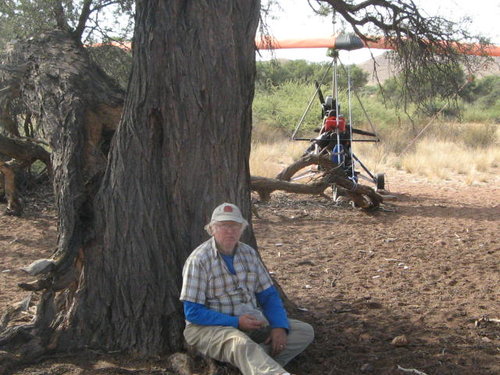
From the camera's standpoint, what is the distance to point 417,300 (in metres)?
5.99

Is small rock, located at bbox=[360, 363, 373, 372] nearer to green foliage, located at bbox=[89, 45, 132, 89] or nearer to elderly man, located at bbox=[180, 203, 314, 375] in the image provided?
elderly man, located at bbox=[180, 203, 314, 375]

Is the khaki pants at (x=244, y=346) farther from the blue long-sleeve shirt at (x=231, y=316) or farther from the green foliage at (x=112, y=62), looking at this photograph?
the green foliage at (x=112, y=62)

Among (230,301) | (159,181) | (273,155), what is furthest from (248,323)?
(273,155)

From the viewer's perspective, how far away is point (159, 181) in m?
4.66

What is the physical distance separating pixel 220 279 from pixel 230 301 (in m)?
0.17

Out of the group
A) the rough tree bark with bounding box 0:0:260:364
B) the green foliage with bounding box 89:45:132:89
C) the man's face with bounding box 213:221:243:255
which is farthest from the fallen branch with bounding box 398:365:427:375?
the green foliage with bounding box 89:45:132:89

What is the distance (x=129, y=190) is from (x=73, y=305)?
2.90ft

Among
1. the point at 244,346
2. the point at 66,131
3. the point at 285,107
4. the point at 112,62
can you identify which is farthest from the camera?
the point at 285,107

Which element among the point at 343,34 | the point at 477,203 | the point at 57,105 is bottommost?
the point at 477,203

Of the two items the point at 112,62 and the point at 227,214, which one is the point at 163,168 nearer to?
the point at 227,214

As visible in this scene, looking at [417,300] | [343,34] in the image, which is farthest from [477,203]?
[417,300]

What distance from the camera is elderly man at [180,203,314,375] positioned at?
4.11 m

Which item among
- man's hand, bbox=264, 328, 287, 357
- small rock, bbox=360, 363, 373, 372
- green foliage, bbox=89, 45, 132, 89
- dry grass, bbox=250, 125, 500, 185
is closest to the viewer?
man's hand, bbox=264, 328, 287, 357

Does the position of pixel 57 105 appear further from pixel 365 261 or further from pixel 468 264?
pixel 468 264
